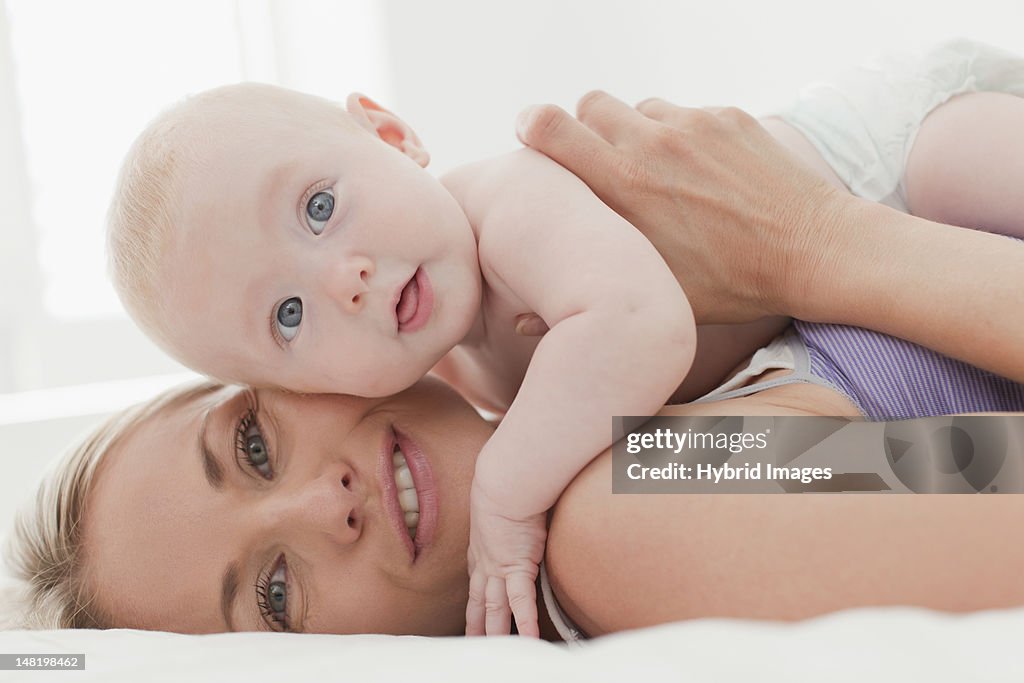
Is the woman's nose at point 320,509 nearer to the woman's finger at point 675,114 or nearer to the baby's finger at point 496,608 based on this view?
the baby's finger at point 496,608

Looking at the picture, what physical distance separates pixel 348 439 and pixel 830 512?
1.79 feet

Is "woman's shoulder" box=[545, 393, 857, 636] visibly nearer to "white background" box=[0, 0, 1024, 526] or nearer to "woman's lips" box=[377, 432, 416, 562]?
"woman's lips" box=[377, 432, 416, 562]

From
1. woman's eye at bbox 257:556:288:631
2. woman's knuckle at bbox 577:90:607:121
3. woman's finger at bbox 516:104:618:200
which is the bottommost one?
woman's eye at bbox 257:556:288:631

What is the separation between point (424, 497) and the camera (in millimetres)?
1031

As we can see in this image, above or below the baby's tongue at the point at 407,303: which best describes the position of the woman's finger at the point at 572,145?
above

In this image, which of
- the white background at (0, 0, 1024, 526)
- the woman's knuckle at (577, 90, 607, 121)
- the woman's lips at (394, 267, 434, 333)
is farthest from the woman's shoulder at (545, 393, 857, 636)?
the white background at (0, 0, 1024, 526)

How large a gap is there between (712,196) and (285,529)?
623mm

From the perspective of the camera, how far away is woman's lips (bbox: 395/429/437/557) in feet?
3.36

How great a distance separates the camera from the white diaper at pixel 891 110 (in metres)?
1.27

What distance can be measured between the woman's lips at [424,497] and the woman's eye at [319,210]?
0.91 feet

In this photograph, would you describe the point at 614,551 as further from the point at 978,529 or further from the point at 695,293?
the point at 695,293

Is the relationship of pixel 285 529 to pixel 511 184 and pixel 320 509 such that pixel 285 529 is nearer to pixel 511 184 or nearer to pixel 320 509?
pixel 320 509

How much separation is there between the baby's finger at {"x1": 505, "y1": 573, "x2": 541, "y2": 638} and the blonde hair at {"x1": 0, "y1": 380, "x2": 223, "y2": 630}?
1.56ft

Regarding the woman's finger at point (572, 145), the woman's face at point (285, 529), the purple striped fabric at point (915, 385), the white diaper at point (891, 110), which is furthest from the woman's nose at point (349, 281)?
the white diaper at point (891, 110)
